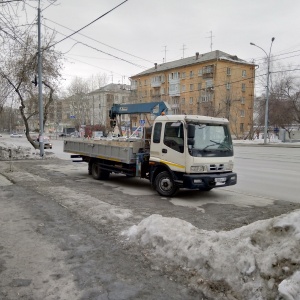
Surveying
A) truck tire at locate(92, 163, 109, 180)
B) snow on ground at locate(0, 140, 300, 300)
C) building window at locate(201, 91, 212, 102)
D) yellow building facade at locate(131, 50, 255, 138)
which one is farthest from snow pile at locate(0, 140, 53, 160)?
building window at locate(201, 91, 212, 102)

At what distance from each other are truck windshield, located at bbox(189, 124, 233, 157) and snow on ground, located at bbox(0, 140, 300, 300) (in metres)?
3.65

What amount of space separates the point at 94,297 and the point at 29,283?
2.75 feet

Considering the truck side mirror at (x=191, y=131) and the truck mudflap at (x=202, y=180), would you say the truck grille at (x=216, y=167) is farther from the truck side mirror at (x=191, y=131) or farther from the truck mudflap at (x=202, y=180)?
the truck side mirror at (x=191, y=131)

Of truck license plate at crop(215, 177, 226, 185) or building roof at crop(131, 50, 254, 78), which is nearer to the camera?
truck license plate at crop(215, 177, 226, 185)

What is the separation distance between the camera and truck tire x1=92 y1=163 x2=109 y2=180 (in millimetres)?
11734

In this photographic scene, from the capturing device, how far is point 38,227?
5711 mm

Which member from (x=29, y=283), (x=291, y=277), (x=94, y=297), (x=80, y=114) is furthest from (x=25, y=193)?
(x=80, y=114)

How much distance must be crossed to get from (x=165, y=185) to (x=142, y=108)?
338cm

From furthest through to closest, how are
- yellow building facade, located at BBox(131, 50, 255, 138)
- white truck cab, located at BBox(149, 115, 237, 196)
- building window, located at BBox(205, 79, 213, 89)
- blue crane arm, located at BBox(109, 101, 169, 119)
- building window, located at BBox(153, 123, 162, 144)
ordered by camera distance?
1. building window, located at BBox(205, 79, 213, 89)
2. yellow building facade, located at BBox(131, 50, 255, 138)
3. blue crane arm, located at BBox(109, 101, 169, 119)
4. building window, located at BBox(153, 123, 162, 144)
5. white truck cab, located at BBox(149, 115, 237, 196)

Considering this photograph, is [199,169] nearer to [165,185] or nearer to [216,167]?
[216,167]

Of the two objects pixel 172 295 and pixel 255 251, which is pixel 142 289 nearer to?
pixel 172 295

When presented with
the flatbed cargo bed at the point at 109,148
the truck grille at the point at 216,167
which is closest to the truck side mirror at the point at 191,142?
the truck grille at the point at 216,167

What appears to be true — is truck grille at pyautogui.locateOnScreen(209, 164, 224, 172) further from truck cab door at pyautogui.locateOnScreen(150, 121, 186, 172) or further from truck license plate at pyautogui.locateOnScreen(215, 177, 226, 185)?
truck cab door at pyautogui.locateOnScreen(150, 121, 186, 172)

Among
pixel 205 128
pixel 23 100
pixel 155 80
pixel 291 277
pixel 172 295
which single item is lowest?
pixel 172 295
